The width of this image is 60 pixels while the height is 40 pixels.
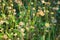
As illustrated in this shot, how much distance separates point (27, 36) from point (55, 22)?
37cm

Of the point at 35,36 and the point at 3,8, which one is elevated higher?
the point at 3,8

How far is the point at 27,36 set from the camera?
2090 millimetres

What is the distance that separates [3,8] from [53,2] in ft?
2.02

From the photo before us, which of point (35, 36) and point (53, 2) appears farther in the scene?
point (53, 2)

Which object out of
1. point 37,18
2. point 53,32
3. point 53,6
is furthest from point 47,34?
point 53,6

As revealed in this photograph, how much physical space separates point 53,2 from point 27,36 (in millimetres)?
621

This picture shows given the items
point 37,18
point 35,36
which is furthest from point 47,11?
point 35,36

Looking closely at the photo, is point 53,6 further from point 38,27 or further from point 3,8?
point 3,8

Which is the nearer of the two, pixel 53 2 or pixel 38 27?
pixel 38 27

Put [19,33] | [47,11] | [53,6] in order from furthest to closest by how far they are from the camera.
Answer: [53,6] → [47,11] → [19,33]

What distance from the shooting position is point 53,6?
8.02ft

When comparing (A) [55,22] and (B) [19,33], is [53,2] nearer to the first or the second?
(A) [55,22]

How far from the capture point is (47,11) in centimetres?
216

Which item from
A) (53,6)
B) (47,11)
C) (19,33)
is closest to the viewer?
(19,33)
